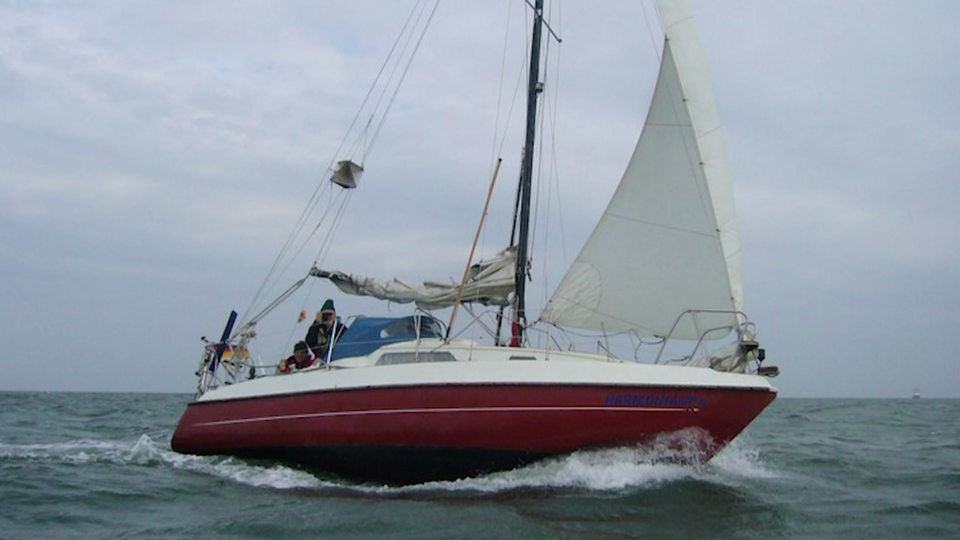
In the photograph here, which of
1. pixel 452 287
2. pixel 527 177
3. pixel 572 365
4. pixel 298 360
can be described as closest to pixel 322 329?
pixel 298 360

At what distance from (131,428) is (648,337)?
53.1ft

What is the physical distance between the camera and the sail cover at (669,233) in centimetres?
1142

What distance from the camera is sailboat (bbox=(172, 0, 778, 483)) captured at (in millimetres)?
10297

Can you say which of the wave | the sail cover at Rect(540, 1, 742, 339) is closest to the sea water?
the wave

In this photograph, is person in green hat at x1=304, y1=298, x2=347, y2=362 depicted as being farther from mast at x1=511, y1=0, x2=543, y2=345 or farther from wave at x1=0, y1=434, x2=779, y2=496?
mast at x1=511, y1=0, x2=543, y2=345

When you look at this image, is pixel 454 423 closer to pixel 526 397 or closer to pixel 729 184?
pixel 526 397

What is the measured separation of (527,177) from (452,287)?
200cm

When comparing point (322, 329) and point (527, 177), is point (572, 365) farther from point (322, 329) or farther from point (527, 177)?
point (322, 329)

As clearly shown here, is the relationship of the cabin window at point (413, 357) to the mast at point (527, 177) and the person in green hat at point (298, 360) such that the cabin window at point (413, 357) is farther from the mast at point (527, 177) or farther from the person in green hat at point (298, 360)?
the person in green hat at point (298, 360)

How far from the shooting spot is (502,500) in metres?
9.63

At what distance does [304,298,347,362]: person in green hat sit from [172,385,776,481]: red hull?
1.76 meters

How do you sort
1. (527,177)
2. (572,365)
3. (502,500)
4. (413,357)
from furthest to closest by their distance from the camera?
(527,177) < (413,357) < (572,365) < (502,500)

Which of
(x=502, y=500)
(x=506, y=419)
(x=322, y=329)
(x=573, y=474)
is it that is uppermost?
(x=322, y=329)

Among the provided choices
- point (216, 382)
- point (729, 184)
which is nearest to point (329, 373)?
point (216, 382)
